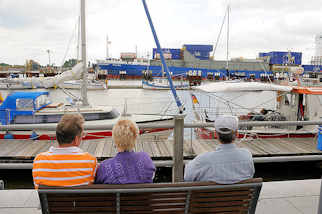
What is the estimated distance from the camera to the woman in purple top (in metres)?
2.17

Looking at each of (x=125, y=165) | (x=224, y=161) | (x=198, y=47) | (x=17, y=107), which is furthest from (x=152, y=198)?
(x=198, y=47)

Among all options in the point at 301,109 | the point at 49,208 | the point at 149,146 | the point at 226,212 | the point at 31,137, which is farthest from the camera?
the point at 301,109

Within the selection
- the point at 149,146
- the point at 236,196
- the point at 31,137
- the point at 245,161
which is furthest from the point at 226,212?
the point at 31,137

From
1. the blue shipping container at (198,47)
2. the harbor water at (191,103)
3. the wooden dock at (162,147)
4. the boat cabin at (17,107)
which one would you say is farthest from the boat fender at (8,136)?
the blue shipping container at (198,47)

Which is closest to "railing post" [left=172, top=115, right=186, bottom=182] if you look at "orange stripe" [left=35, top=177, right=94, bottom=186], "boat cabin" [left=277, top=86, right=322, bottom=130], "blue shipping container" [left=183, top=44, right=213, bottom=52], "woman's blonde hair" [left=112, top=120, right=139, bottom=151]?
"woman's blonde hair" [left=112, top=120, right=139, bottom=151]

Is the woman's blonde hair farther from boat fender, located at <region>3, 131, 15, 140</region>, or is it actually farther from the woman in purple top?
boat fender, located at <region>3, 131, 15, 140</region>

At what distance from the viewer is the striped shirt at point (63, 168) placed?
7.13ft

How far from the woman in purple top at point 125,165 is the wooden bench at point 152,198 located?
14 centimetres

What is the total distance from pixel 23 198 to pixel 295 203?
359 cm

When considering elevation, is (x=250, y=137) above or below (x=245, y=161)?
below

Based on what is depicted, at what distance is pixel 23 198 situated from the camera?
12.3 ft

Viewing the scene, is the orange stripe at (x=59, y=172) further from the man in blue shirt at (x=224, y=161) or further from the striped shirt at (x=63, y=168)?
the man in blue shirt at (x=224, y=161)

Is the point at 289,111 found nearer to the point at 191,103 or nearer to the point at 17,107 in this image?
the point at 17,107

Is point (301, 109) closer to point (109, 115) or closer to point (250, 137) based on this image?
point (250, 137)
